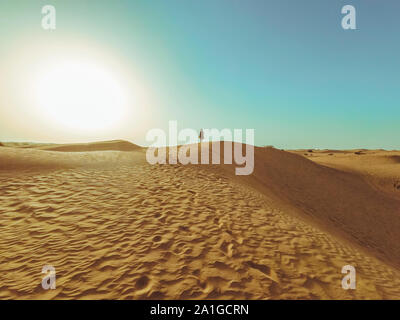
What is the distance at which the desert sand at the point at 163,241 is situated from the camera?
3316mm

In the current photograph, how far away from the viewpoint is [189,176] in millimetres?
10070

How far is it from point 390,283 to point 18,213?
32.0ft

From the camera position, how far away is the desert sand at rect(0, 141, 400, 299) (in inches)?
131

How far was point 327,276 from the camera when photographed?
391 centimetres

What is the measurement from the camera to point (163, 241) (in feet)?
15.0

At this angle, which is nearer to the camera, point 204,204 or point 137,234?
point 137,234
